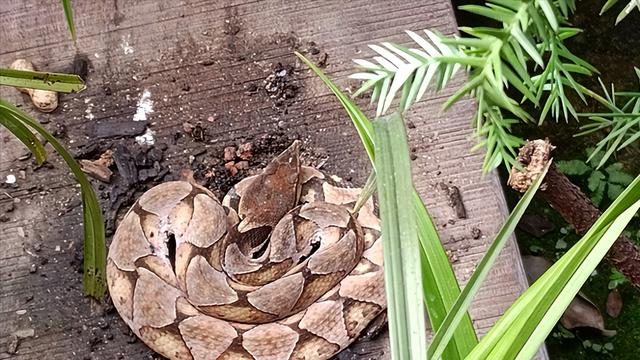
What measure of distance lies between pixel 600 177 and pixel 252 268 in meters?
1.36

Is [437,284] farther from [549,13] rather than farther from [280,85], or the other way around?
[280,85]

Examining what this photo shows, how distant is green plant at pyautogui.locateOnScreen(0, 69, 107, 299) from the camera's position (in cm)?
117

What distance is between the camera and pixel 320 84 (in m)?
1.66

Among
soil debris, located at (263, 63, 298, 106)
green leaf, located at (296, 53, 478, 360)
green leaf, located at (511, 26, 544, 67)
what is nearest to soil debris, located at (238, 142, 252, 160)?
soil debris, located at (263, 63, 298, 106)

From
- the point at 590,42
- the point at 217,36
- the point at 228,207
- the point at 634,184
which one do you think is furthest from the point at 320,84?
the point at 590,42

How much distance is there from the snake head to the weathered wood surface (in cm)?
13

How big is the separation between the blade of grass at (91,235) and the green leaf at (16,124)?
3 centimetres

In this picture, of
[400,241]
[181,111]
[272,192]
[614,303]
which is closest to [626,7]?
[400,241]

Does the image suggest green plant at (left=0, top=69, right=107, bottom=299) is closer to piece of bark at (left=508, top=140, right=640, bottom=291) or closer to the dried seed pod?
the dried seed pod

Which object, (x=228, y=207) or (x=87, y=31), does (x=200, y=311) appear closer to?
(x=228, y=207)

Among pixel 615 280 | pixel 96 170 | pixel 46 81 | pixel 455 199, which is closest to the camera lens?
pixel 46 81

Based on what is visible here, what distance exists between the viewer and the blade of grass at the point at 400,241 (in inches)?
25.0

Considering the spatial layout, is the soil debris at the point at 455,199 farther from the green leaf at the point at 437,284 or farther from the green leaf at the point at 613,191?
the green leaf at the point at 613,191

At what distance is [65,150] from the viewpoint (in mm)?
1350
